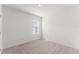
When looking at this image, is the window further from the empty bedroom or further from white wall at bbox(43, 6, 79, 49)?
white wall at bbox(43, 6, 79, 49)

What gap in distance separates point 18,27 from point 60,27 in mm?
906

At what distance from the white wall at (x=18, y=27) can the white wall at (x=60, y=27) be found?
1.02 ft

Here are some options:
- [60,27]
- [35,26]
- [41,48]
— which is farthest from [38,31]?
[60,27]

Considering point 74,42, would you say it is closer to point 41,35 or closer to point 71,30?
point 71,30

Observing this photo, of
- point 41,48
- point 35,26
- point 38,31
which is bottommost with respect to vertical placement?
point 41,48

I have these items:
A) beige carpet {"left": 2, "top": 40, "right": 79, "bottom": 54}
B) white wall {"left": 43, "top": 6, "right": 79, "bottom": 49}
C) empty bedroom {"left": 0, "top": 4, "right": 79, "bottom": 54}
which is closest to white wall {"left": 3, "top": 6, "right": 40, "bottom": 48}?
empty bedroom {"left": 0, "top": 4, "right": 79, "bottom": 54}

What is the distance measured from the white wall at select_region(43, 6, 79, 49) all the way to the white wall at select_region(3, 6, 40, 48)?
312 mm

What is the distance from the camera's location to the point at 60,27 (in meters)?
2.27

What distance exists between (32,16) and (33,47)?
0.65m

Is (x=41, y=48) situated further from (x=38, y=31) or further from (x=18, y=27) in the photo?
(x=18, y=27)

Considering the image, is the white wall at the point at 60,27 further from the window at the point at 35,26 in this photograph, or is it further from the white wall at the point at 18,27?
the white wall at the point at 18,27

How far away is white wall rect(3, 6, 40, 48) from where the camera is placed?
221 cm
